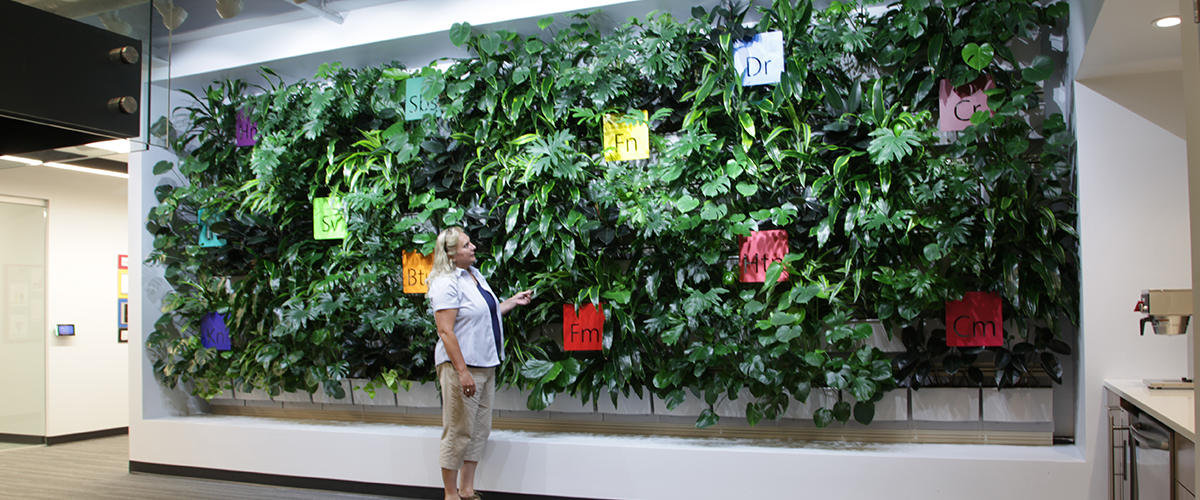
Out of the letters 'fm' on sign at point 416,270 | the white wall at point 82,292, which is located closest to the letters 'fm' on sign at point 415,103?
the letters 'fm' on sign at point 416,270

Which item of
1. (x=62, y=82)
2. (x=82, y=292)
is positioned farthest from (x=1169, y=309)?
(x=82, y=292)

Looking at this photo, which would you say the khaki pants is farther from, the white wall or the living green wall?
the white wall

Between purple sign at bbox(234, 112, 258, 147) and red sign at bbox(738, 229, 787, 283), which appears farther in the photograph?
purple sign at bbox(234, 112, 258, 147)

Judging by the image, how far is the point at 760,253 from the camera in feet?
10.8

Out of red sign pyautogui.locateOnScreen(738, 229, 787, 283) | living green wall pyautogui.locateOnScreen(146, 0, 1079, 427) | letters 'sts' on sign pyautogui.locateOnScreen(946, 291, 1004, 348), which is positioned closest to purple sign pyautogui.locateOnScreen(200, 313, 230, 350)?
living green wall pyautogui.locateOnScreen(146, 0, 1079, 427)

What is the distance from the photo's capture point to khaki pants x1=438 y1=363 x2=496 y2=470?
325 centimetres

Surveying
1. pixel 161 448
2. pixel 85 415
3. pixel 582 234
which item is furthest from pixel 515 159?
pixel 85 415

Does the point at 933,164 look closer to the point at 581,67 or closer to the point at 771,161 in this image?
the point at 771,161

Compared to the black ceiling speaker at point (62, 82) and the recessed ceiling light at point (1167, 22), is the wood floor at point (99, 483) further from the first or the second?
the recessed ceiling light at point (1167, 22)

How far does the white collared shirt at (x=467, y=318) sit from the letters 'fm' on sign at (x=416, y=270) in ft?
1.90

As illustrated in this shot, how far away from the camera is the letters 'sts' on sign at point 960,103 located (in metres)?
3.12

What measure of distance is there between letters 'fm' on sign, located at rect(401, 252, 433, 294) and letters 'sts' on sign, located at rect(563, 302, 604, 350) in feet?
2.60

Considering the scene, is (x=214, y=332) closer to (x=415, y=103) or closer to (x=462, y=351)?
(x=415, y=103)

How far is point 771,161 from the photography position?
336 centimetres
